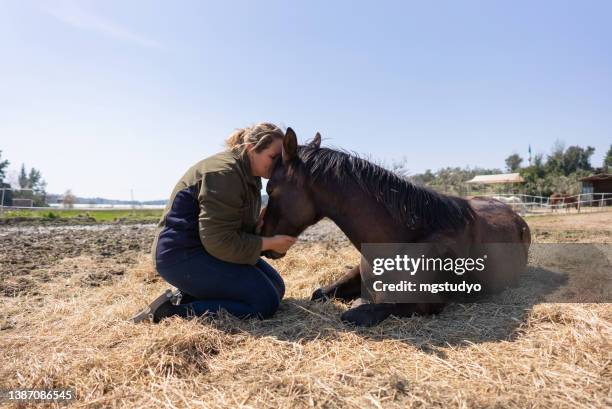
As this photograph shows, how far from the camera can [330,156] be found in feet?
9.76

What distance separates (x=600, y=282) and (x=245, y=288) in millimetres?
3462

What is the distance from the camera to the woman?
2727 millimetres

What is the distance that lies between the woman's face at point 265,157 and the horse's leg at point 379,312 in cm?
131

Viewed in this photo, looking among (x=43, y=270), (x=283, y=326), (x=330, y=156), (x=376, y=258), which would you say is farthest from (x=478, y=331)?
(x=43, y=270)

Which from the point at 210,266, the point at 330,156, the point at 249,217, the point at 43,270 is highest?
the point at 330,156

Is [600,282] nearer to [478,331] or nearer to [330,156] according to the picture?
[478,331]

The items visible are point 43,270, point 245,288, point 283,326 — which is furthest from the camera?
point 43,270

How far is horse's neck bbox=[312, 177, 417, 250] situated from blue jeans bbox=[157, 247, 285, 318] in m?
0.83

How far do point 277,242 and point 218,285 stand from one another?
1.84 ft

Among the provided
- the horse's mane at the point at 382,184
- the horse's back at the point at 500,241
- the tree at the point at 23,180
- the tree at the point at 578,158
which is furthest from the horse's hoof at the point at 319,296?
the tree at the point at 23,180

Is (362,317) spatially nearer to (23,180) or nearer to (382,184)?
(382,184)

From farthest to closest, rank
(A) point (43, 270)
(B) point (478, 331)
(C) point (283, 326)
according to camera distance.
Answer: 1. (A) point (43, 270)
2. (C) point (283, 326)
3. (B) point (478, 331)

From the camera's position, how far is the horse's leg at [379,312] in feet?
8.55

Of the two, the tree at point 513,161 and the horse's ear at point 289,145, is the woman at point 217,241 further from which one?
the tree at point 513,161
